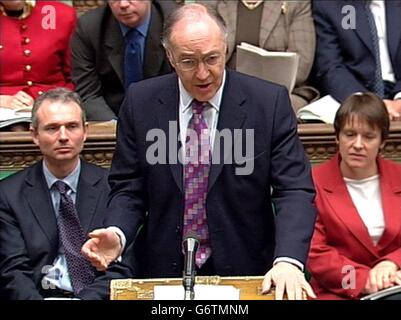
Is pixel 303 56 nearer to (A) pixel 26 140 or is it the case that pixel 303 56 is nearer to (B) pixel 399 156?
(B) pixel 399 156

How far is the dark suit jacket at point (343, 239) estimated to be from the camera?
2570 mm

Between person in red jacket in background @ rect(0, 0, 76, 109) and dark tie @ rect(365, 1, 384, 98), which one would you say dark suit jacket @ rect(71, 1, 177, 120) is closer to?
person in red jacket in background @ rect(0, 0, 76, 109)

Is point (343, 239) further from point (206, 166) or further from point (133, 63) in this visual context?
point (133, 63)

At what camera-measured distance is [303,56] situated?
331 cm

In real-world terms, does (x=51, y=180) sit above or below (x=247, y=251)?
above

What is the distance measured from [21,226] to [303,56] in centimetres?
117

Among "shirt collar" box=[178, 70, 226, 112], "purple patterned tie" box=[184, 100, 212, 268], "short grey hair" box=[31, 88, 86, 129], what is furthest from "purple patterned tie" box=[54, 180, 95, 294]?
"shirt collar" box=[178, 70, 226, 112]

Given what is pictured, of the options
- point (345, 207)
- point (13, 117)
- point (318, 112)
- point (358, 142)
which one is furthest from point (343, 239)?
point (13, 117)

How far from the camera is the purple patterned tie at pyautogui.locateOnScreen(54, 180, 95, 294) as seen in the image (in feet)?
8.32

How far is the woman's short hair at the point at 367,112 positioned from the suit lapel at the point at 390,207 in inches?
4.5
